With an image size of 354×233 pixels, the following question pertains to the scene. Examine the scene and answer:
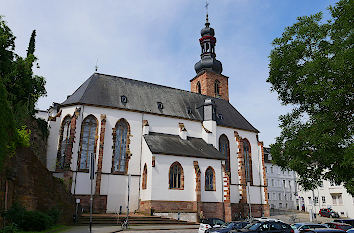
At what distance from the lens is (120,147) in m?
29.3

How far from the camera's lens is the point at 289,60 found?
14156 millimetres

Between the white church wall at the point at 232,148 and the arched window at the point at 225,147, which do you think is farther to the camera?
the arched window at the point at 225,147

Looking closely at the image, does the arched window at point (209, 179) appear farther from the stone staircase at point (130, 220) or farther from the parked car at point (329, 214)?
the parked car at point (329, 214)

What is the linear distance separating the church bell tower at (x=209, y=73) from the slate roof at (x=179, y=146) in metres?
12.3

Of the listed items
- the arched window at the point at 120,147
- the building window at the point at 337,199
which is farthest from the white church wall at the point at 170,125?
the building window at the point at 337,199

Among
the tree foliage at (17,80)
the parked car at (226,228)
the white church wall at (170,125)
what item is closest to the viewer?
the parked car at (226,228)

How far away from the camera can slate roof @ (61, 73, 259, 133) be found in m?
30.2

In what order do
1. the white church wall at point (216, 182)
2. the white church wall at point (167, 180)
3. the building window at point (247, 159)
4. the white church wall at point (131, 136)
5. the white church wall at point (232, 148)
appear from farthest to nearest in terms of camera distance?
the building window at point (247, 159) → the white church wall at point (232, 148) → the white church wall at point (216, 182) → the white church wall at point (131, 136) → the white church wall at point (167, 180)

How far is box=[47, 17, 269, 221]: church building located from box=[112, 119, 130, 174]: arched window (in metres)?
0.10

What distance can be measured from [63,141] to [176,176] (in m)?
11.5

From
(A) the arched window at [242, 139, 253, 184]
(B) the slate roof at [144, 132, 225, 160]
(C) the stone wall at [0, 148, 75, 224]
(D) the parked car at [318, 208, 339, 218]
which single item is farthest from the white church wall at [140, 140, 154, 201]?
(D) the parked car at [318, 208, 339, 218]

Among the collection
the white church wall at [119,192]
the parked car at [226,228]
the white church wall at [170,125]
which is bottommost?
the parked car at [226,228]

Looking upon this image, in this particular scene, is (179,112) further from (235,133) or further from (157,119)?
(235,133)

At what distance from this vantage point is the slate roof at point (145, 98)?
3025 centimetres
